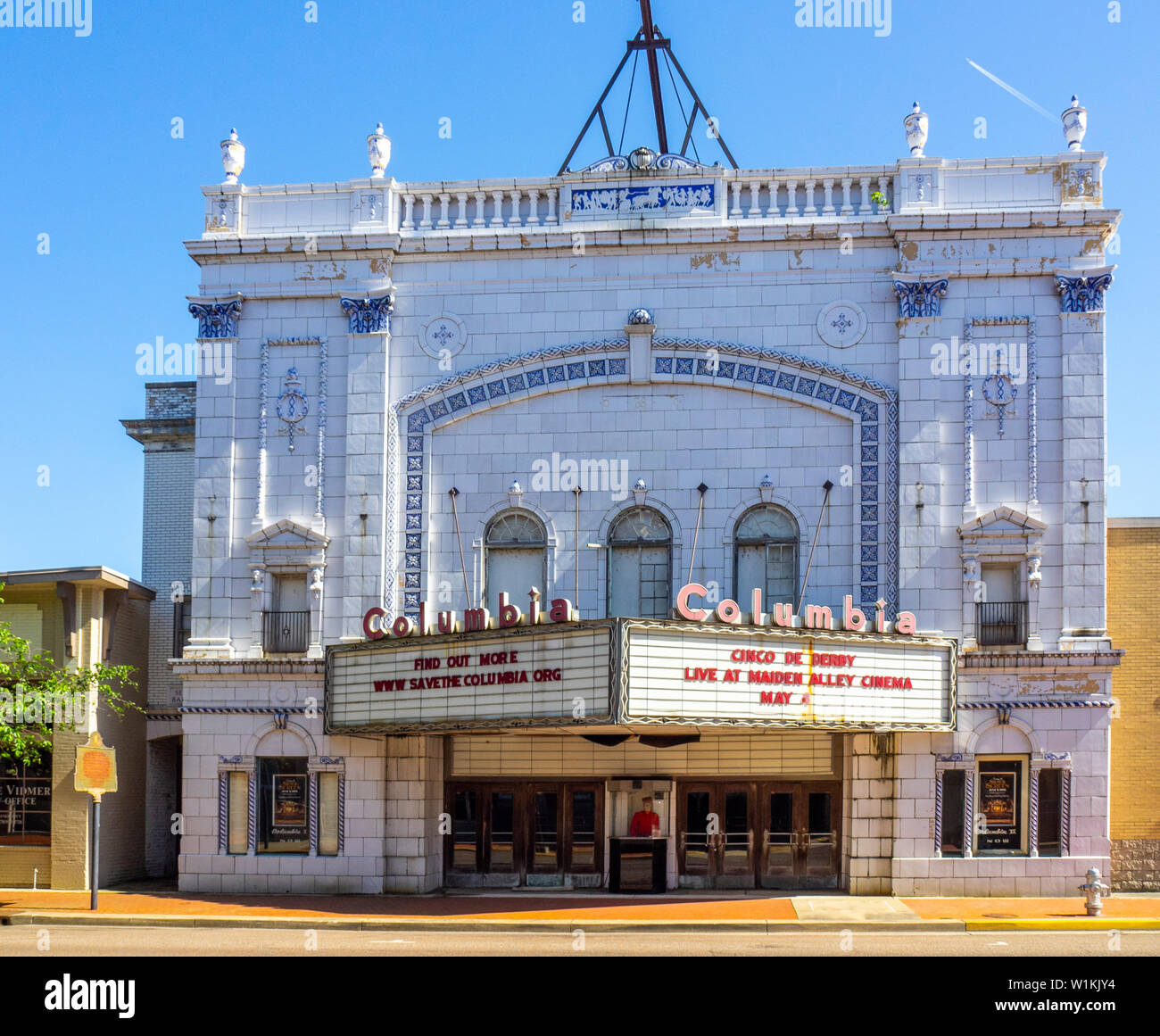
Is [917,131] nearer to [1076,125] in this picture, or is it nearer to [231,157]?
Result: [1076,125]

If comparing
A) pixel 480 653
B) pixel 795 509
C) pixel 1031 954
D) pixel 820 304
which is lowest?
pixel 1031 954

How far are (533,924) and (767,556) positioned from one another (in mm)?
8163

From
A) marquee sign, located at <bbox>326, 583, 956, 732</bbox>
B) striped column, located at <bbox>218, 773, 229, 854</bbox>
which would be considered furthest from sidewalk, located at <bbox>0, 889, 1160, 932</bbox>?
marquee sign, located at <bbox>326, 583, 956, 732</bbox>

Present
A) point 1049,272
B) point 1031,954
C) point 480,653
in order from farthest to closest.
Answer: point 1049,272
point 480,653
point 1031,954

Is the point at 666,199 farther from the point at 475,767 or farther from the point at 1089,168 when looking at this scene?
the point at 475,767

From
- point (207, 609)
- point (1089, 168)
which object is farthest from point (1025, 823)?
point (207, 609)

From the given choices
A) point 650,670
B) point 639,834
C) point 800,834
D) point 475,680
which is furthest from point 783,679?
point 475,680

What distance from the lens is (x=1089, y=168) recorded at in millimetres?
26672

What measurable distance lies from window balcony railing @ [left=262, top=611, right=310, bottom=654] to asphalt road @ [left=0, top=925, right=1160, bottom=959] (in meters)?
5.71

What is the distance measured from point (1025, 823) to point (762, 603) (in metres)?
6.06

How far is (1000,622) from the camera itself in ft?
85.7

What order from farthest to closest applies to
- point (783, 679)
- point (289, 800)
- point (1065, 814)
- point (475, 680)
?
point (289, 800) → point (1065, 814) → point (475, 680) → point (783, 679)

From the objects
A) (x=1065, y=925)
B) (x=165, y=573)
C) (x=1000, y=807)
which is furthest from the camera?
(x=165, y=573)

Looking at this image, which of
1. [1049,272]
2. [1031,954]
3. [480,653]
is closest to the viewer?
[1031,954]
